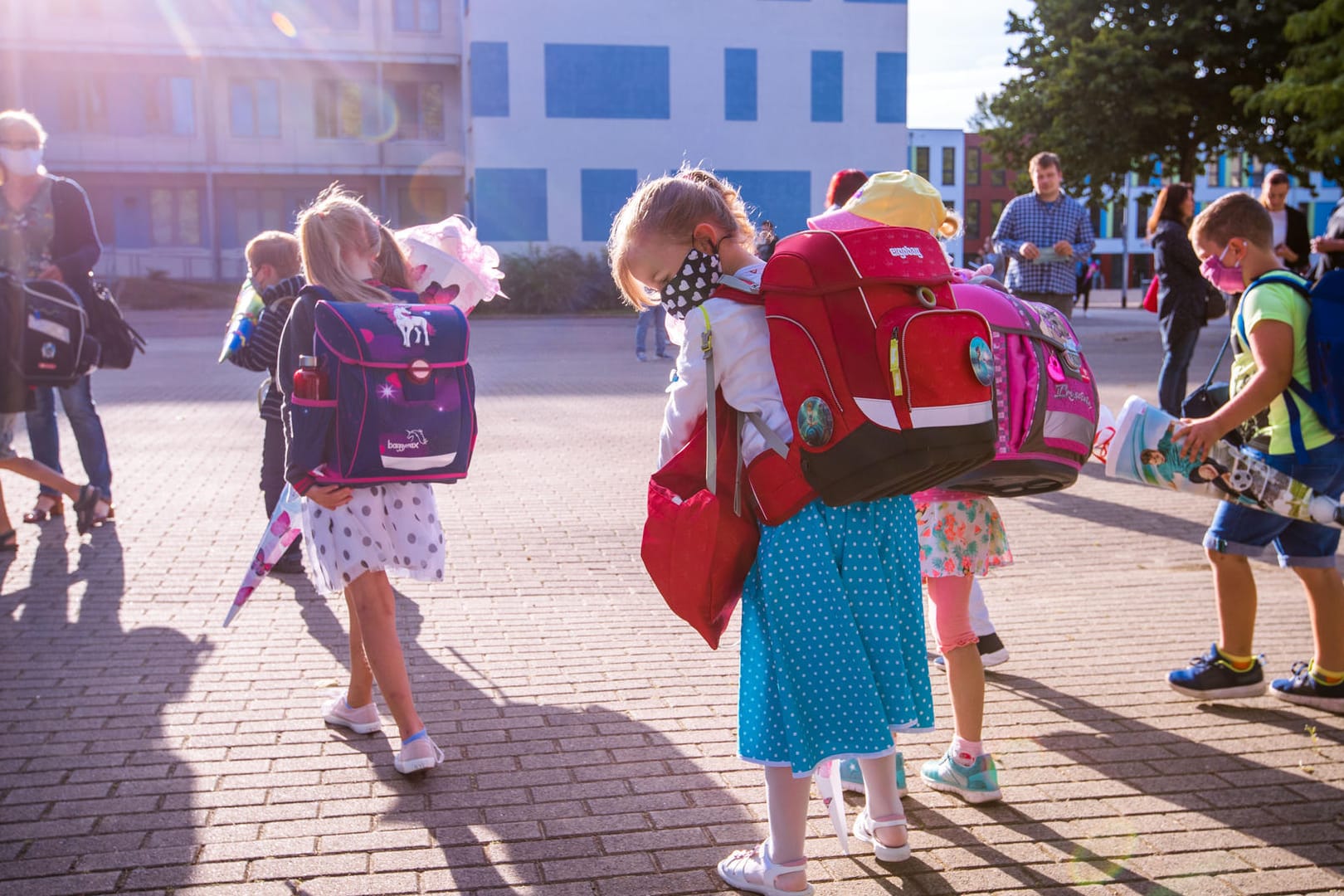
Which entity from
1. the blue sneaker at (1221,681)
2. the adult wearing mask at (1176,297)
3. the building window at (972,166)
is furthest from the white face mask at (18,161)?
the building window at (972,166)

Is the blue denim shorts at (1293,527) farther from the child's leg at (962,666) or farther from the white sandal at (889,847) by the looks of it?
the white sandal at (889,847)

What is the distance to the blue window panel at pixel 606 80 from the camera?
1496 inches

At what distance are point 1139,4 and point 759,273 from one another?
101 feet

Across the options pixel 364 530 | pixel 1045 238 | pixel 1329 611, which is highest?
pixel 1045 238

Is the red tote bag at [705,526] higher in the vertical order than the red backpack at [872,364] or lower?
lower

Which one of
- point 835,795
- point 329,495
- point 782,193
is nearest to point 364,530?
point 329,495

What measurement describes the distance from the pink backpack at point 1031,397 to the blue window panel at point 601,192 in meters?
35.7

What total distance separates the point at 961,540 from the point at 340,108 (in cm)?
4075

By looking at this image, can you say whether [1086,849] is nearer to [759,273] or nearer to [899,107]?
[759,273]

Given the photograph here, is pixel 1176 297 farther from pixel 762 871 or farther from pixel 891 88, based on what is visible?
pixel 891 88

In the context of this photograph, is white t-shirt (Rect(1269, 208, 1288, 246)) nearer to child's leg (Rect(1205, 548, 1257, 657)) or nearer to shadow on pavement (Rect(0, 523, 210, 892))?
child's leg (Rect(1205, 548, 1257, 657))

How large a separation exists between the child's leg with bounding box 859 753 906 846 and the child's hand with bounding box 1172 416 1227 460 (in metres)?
1.57

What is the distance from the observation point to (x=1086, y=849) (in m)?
3.43

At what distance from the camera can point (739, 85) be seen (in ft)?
127
